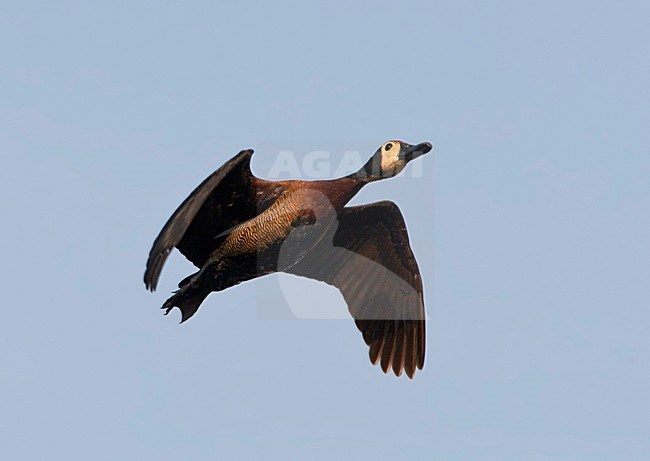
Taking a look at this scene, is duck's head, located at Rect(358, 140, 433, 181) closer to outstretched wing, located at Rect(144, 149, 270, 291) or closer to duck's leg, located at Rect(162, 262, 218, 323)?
outstretched wing, located at Rect(144, 149, 270, 291)

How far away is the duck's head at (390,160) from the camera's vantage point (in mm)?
13367

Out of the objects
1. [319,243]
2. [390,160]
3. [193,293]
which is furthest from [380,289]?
[193,293]

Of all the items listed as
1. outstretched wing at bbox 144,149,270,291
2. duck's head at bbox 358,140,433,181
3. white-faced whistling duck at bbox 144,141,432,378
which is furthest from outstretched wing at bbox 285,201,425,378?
outstretched wing at bbox 144,149,270,291

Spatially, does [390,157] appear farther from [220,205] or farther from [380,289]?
[380,289]

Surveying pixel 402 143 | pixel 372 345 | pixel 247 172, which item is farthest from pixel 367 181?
pixel 372 345

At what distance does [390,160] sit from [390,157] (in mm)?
36

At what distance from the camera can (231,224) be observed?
13.2 m

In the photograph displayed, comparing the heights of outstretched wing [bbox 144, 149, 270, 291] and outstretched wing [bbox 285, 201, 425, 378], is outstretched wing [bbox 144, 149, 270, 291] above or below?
above

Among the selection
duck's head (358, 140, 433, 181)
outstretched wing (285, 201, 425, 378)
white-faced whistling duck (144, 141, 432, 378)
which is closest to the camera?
white-faced whistling duck (144, 141, 432, 378)

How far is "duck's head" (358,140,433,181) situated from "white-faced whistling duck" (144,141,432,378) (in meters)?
0.01

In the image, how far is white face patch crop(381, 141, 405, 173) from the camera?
13.4 m

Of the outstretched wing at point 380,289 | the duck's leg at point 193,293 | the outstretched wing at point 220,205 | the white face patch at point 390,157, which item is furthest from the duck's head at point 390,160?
the duck's leg at point 193,293

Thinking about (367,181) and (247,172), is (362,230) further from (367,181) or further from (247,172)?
(247,172)

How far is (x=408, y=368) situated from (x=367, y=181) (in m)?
2.62
